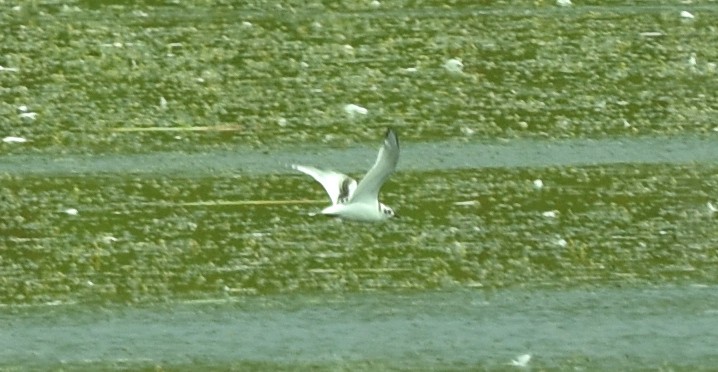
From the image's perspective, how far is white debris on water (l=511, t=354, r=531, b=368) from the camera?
8188 mm

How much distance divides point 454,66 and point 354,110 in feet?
4.90

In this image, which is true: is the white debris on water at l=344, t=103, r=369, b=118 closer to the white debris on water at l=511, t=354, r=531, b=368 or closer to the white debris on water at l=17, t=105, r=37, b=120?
the white debris on water at l=17, t=105, r=37, b=120

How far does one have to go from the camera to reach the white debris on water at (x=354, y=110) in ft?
42.3

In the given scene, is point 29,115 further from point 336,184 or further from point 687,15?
point 687,15

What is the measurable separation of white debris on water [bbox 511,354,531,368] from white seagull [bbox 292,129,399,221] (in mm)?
979

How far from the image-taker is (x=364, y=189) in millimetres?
8984

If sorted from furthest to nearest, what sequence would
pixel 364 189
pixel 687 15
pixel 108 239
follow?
1. pixel 687 15
2. pixel 108 239
3. pixel 364 189

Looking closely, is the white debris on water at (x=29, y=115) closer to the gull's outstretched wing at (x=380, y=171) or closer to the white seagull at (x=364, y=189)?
the white seagull at (x=364, y=189)

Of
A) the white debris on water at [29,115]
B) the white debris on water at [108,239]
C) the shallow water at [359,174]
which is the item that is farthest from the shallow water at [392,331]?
Answer: the white debris on water at [29,115]

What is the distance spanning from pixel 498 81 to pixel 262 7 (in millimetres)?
3816

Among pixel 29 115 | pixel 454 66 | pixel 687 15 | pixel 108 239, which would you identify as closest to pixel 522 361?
pixel 108 239

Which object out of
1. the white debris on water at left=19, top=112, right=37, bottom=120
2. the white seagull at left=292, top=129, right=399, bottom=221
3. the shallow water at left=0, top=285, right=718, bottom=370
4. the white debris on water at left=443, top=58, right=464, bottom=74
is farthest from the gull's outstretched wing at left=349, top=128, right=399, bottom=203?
the white debris on water at left=443, top=58, right=464, bottom=74

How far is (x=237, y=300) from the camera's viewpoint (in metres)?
9.20

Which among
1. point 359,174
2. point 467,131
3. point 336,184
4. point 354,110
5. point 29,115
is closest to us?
point 336,184
